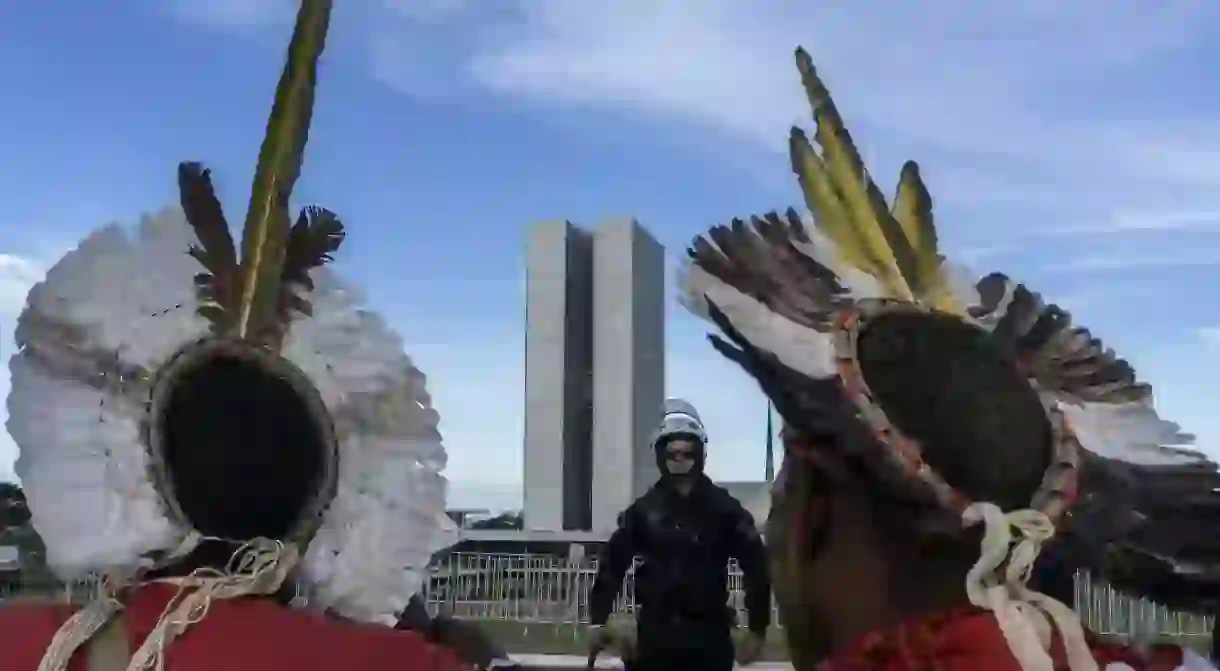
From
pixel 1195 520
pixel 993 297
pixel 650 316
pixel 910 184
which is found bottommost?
pixel 1195 520

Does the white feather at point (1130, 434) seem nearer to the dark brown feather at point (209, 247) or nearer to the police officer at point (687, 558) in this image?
the dark brown feather at point (209, 247)

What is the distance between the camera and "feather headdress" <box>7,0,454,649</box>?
5.81 ft

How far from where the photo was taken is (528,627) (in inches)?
424

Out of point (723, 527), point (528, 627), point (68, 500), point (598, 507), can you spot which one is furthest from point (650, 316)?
point (68, 500)

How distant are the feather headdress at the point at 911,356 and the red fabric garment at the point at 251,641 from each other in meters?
0.65

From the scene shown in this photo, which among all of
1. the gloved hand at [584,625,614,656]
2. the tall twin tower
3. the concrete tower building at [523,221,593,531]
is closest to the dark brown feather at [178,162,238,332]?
the gloved hand at [584,625,614,656]

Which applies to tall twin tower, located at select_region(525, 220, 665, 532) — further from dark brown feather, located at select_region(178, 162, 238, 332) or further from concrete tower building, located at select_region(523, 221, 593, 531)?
dark brown feather, located at select_region(178, 162, 238, 332)

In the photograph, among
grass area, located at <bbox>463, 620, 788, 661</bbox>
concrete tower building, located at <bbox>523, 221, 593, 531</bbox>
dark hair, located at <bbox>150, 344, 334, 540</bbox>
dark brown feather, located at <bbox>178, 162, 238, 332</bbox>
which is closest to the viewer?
dark hair, located at <bbox>150, 344, 334, 540</bbox>

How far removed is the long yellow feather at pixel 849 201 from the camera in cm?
155

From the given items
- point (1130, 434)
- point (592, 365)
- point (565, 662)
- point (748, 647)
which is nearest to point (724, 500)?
point (748, 647)

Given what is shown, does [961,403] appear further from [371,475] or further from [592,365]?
[592,365]

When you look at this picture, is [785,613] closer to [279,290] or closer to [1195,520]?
[1195,520]

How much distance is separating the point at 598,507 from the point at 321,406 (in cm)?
1677

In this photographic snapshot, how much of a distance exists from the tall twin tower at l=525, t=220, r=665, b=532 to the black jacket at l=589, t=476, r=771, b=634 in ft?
49.4
